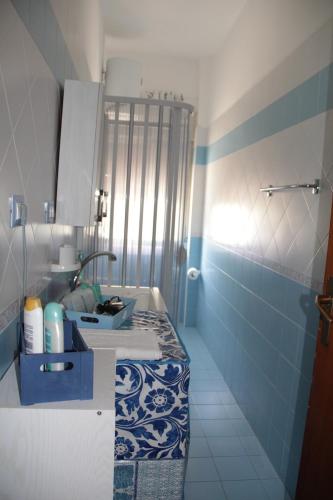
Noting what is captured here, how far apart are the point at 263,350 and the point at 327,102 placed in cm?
132

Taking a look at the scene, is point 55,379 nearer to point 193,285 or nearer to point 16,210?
point 16,210

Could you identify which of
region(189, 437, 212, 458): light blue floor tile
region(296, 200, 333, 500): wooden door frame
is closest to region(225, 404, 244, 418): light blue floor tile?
region(189, 437, 212, 458): light blue floor tile

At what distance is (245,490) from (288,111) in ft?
6.08

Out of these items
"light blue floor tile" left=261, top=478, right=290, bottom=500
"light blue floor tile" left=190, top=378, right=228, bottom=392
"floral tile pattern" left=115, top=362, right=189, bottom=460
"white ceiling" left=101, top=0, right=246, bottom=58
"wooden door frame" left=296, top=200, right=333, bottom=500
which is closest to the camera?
"floral tile pattern" left=115, top=362, right=189, bottom=460

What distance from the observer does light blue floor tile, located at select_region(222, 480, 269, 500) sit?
5.72 ft

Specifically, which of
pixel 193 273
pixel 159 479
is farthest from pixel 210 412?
pixel 193 273

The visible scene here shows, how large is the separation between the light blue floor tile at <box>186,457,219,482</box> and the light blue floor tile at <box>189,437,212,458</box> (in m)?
0.03

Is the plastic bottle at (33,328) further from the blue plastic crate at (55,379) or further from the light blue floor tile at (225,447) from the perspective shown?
the light blue floor tile at (225,447)

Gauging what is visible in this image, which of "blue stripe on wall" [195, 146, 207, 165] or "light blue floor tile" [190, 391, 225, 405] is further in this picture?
"blue stripe on wall" [195, 146, 207, 165]

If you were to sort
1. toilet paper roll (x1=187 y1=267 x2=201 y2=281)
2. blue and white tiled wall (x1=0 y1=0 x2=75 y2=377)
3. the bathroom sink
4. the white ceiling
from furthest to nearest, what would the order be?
toilet paper roll (x1=187 y1=267 x2=201 y2=281), the white ceiling, the bathroom sink, blue and white tiled wall (x1=0 y1=0 x2=75 y2=377)

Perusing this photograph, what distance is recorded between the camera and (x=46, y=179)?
4.55ft

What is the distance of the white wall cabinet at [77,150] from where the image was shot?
150 centimetres

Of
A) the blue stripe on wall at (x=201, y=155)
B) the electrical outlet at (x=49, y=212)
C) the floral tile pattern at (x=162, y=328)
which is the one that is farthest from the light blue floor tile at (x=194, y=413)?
the blue stripe on wall at (x=201, y=155)

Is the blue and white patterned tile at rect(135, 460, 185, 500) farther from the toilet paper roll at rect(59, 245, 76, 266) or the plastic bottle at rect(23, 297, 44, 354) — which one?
the toilet paper roll at rect(59, 245, 76, 266)
